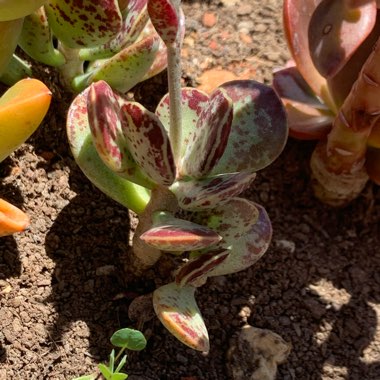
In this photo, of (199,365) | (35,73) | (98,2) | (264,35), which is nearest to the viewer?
(98,2)

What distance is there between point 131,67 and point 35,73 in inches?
9.2

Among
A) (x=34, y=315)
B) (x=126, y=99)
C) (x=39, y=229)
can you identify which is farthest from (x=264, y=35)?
(x=34, y=315)

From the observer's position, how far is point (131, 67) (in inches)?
53.4

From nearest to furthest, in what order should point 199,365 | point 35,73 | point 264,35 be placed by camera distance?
point 199,365 < point 35,73 < point 264,35

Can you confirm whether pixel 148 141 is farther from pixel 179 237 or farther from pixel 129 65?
pixel 129 65

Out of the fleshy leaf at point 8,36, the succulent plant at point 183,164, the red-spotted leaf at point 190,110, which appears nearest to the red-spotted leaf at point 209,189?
the succulent plant at point 183,164

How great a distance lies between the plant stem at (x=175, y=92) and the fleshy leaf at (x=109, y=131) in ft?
0.23

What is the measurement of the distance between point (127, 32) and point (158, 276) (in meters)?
0.43

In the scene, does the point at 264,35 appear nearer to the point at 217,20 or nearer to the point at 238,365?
the point at 217,20

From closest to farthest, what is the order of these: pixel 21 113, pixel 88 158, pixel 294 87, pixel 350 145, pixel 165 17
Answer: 1. pixel 165 17
2. pixel 21 113
3. pixel 88 158
4. pixel 350 145
5. pixel 294 87

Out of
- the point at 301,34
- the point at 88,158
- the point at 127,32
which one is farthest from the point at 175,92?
the point at 301,34

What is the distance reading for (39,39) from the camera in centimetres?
134

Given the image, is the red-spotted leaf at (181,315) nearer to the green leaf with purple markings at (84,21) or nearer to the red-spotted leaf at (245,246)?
the red-spotted leaf at (245,246)

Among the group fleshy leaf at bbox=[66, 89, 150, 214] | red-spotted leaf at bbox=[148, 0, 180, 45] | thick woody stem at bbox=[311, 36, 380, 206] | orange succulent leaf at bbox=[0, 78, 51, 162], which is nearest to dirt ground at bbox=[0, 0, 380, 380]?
thick woody stem at bbox=[311, 36, 380, 206]
